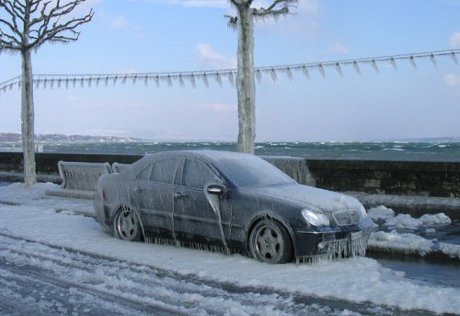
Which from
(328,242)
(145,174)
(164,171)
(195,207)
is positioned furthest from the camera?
(145,174)

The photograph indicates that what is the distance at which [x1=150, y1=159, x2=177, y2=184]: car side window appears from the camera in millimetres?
8914

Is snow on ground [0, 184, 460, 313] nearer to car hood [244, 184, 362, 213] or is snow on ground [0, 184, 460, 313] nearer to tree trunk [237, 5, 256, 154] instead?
car hood [244, 184, 362, 213]

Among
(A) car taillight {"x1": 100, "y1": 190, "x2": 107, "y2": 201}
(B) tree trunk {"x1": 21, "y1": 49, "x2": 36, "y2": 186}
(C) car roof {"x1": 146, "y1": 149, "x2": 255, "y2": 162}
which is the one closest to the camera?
(C) car roof {"x1": 146, "y1": 149, "x2": 255, "y2": 162}

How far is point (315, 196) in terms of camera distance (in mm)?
7781

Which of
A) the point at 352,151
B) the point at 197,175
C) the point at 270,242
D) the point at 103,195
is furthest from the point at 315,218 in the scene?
the point at 352,151

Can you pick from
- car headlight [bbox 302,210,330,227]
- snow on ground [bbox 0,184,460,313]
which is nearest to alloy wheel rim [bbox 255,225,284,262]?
snow on ground [bbox 0,184,460,313]

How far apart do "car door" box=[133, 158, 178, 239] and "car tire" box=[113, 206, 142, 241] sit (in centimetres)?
20

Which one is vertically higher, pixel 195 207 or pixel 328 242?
pixel 195 207

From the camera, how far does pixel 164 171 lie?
9.05m

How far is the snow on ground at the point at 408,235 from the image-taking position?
Result: 8438 millimetres

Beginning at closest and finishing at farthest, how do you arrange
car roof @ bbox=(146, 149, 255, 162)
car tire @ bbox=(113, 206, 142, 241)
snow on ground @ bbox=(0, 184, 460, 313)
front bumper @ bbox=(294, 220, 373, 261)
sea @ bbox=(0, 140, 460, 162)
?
snow on ground @ bbox=(0, 184, 460, 313), front bumper @ bbox=(294, 220, 373, 261), car roof @ bbox=(146, 149, 255, 162), car tire @ bbox=(113, 206, 142, 241), sea @ bbox=(0, 140, 460, 162)

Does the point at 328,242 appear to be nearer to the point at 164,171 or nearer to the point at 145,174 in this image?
the point at 164,171

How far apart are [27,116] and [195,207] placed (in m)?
12.2

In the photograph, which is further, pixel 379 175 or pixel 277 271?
pixel 379 175
